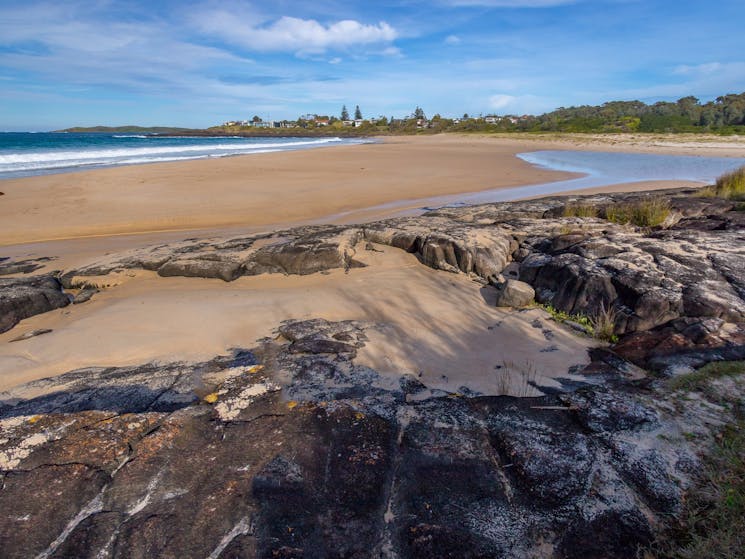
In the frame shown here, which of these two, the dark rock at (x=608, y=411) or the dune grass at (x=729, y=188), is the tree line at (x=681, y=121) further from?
the dark rock at (x=608, y=411)

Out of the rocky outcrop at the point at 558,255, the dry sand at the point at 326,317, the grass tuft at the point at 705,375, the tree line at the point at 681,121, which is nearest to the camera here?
the grass tuft at the point at 705,375

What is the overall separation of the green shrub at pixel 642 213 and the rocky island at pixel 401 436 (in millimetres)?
2124

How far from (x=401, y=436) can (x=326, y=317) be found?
2.21 m

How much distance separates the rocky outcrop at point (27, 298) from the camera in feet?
15.6

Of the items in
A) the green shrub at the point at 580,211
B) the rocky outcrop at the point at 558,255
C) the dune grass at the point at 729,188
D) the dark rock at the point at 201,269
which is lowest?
the dark rock at the point at 201,269

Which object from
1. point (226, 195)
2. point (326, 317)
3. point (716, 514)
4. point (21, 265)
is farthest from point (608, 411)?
point (226, 195)

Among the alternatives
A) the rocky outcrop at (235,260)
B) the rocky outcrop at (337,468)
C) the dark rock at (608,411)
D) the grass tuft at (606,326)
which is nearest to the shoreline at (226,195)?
the rocky outcrop at (235,260)

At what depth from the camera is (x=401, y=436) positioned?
2641mm

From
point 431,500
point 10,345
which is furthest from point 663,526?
point 10,345

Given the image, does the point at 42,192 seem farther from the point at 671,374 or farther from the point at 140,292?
the point at 671,374

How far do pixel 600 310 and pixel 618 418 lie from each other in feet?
6.15

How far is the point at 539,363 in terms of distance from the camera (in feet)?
11.8

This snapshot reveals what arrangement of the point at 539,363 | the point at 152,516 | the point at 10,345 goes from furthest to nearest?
the point at 10,345 → the point at 539,363 → the point at 152,516

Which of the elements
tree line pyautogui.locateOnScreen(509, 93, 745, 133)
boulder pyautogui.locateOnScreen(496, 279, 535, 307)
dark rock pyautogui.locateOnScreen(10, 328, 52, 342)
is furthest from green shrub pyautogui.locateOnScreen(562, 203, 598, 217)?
tree line pyautogui.locateOnScreen(509, 93, 745, 133)
